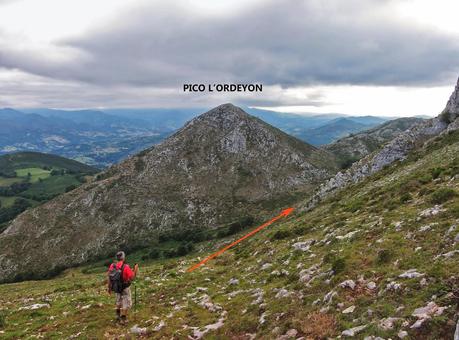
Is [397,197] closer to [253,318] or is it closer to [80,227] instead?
[253,318]

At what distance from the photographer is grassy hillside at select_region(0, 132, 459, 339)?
40.0ft

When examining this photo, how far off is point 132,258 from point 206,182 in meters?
54.2

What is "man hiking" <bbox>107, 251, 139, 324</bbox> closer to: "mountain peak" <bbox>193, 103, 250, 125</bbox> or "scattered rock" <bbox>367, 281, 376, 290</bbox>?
"scattered rock" <bbox>367, 281, 376, 290</bbox>

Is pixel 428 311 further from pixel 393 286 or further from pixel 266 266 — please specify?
pixel 266 266

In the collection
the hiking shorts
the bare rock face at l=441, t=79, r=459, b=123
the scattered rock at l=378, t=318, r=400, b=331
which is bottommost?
the hiking shorts

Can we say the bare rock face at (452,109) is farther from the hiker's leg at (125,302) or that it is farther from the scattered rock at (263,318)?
the hiker's leg at (125,302)

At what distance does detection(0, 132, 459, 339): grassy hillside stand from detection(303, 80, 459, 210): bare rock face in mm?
30383

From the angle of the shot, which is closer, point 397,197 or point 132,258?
point 397,197

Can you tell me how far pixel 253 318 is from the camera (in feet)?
54.4

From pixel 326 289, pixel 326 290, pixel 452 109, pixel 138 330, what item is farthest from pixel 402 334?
pixel 452 109

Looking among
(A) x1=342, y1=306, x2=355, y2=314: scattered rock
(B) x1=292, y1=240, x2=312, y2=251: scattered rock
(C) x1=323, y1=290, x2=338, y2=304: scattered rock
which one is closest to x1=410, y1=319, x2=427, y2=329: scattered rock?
(A) x1=342, y1=306, x2=355, y2=314: scattered rock

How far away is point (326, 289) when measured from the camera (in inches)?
641

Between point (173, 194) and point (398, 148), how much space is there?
108289 mm

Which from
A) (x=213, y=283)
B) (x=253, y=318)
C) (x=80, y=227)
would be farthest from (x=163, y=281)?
(x=80, y=227)
